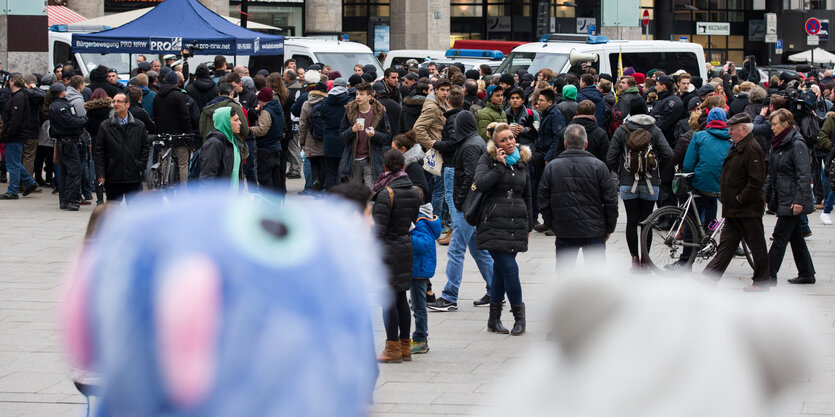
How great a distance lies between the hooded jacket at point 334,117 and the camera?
47.1ft

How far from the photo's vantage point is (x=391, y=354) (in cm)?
744

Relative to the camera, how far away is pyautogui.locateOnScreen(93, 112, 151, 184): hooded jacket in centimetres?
1235

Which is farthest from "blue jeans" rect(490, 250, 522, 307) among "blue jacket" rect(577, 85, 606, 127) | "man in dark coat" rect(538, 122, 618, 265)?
"blue jacket" rect(577, 85, 606, 127)

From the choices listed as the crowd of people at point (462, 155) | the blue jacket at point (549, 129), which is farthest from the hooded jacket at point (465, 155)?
the blue jacket at point (549, 129)

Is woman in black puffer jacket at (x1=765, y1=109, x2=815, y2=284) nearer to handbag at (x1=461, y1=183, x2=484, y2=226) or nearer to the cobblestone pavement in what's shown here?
the cobblestone pavement

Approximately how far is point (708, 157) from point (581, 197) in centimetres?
281

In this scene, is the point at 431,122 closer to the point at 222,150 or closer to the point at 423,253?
the point at 222,150

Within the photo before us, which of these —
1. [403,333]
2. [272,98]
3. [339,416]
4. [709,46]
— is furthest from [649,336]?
[709,46]

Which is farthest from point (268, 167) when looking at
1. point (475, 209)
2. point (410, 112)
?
point (475, 209)

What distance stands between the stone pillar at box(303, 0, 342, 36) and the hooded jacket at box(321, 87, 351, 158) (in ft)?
91.5

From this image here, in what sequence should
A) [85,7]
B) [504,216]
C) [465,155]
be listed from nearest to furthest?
[504,216] < [465,155] < [85,7]

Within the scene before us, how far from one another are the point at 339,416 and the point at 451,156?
32.2 feet

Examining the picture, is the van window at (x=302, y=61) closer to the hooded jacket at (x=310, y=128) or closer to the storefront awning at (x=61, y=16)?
the storefront awning at (x=61, y=16)

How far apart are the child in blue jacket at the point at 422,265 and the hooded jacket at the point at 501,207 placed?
0.44 metres
